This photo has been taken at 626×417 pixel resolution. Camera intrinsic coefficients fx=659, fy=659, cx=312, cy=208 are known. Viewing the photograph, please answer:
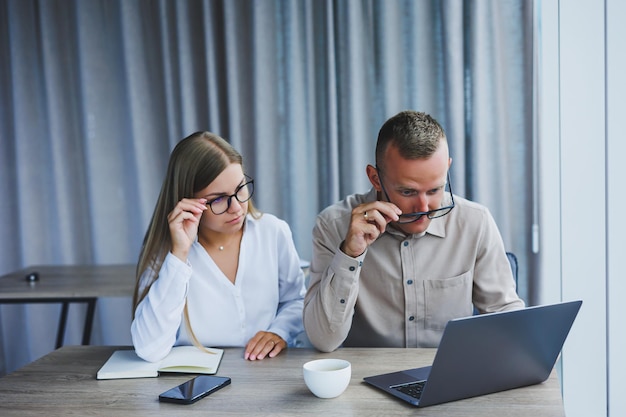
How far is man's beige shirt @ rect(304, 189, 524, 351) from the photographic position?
→ 180cm

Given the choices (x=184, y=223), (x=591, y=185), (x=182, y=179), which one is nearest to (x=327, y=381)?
(x=184, y=223)

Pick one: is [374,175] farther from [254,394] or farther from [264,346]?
[254,394]

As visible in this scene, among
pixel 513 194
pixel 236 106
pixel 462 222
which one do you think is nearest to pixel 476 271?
pixel 462 222

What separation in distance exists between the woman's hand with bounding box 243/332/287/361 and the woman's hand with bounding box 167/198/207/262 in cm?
30

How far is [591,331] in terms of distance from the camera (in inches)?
93.2

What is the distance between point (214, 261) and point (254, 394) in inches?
26.2

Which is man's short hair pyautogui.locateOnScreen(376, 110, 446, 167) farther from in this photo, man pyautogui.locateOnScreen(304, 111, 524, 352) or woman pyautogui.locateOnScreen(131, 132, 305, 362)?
woman pyautogui.locateOnScreen(131, 132, 305, 362)

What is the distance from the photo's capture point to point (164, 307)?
1.67 metres


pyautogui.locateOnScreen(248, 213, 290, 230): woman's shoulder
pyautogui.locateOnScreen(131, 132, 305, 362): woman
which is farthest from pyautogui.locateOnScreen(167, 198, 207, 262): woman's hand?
pyautogui.locateOnScreen(248, 213, 290, 230): woman's shoulder

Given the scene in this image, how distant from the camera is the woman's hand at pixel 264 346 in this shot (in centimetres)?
157

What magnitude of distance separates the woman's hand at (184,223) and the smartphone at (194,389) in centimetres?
41

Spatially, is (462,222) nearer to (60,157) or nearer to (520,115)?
(520,115)

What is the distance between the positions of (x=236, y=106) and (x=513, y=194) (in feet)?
4.62

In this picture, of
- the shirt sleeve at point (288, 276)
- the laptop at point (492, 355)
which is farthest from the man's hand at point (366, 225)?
the shirt sleeve at point (288, 276)
